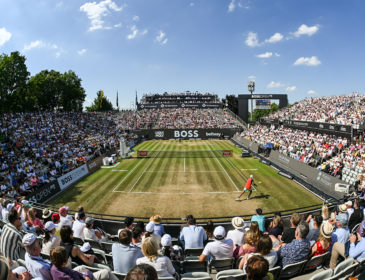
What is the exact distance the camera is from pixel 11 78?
4756cm

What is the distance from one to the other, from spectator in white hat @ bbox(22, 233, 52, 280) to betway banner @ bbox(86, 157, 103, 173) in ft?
83.6

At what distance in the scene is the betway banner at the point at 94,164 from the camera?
2845 centimetres

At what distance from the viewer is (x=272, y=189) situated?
20.3 metres

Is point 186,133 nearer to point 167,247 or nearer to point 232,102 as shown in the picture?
point 232,102

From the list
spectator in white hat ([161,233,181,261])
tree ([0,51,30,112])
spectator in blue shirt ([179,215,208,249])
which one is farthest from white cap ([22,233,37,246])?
tree ([0,51,30,112])

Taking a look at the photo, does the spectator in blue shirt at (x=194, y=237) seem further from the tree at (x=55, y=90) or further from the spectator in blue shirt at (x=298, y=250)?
the tree at (x=55, y=90)

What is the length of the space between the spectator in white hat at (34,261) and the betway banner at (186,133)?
55.4 m

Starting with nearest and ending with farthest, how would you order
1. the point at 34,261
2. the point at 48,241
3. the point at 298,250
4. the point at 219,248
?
1. the point at 34,261
2. the point at 298,250
3. the point at 48,241
4. the point at 219,248

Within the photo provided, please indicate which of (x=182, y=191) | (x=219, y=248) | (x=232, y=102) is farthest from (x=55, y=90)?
(x=219, y=248)

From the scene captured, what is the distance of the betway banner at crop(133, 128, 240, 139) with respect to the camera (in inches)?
2345

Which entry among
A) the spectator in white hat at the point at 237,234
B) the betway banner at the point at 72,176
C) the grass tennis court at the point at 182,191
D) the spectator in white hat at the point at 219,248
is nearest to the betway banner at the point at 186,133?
the grass tennis court at the point at 182,191

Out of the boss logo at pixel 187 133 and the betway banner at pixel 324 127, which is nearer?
the betway banner at pixel 324 127

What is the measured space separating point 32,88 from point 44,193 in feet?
172

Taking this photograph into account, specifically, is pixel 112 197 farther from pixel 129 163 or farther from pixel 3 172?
pixel 129 163
